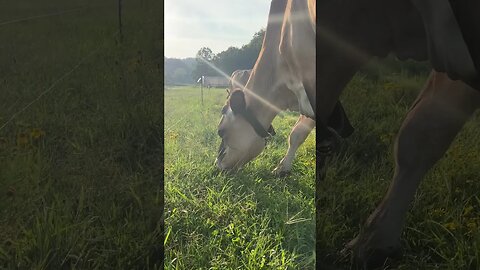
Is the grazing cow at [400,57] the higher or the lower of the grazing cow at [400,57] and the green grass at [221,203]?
the higher

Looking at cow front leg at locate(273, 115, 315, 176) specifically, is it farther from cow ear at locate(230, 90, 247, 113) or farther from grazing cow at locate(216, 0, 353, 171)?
cow ear at locate(230, 90, 247, 113)

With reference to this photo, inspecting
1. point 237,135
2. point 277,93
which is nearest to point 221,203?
point 237,135

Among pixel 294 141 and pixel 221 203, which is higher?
pixel 294 141

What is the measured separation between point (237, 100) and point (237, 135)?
0.30 ft

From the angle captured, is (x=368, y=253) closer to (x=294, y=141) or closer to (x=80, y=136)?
(x=294, y=141)

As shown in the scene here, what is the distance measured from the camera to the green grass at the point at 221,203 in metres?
1.11

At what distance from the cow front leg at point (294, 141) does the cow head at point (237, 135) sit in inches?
2.7

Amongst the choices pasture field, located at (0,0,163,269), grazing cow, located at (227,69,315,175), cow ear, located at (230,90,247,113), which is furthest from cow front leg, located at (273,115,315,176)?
pasture field, located at (0,0,163,269)

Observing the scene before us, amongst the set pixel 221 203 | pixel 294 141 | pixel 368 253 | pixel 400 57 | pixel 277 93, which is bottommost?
pixel 368 253

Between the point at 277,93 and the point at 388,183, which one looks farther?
the point at 277,93

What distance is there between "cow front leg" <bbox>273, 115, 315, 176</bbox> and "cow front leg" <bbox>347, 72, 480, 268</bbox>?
0.72 ft

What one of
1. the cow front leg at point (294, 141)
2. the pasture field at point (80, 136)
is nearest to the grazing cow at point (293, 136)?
the cow front leg at point (294, 141)

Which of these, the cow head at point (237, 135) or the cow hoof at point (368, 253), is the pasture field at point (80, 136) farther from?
the cow hoof at point (368, 253)

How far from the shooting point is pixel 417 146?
3.57 feet
